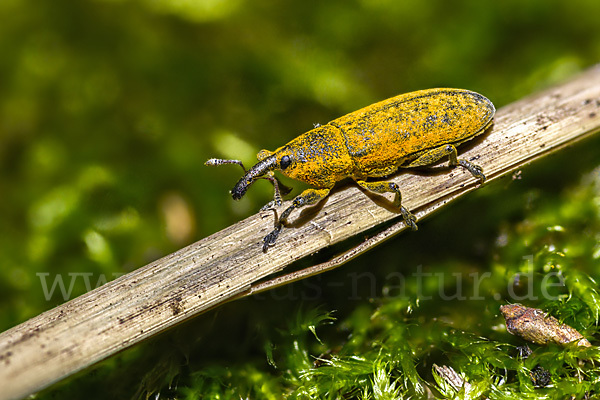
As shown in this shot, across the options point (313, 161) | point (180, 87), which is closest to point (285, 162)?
point (313, 161)

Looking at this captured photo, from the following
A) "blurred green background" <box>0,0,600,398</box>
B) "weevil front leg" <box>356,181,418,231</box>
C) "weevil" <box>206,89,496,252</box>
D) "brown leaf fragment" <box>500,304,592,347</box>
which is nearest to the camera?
"brown leaf fragment" <box>500,304,592,347</box>

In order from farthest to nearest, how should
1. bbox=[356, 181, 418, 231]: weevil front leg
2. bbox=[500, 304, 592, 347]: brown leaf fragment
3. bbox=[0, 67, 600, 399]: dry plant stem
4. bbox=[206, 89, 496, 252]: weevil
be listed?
bbox=[206, 89, 496, 252]: weevil, bbox=[356, 181, 418, 231]: weevil front leg, bbox=[500, 304, 592, 347]: brown leaf fragment, bbox=[0, 67, 600, 399]: dry plant stem

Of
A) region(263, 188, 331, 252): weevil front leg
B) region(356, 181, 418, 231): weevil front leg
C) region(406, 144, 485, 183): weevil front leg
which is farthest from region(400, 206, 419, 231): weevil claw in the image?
region(263, 188, 331, 252): weevil front leg

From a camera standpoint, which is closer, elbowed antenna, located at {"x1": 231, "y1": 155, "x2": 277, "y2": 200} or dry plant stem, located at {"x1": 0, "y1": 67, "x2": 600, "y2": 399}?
dry plant stem, located at {"x1": 0, "y1": 67, "x2": 600, "y2": 399}

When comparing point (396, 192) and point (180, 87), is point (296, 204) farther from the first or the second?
point (180, 87)

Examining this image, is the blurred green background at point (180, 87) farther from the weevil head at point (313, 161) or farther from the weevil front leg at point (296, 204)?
the weevil front leg at point (296, 204)

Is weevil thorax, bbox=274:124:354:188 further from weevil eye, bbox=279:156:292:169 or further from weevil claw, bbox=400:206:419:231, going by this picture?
weevil claw, bbox=400:206:419:231

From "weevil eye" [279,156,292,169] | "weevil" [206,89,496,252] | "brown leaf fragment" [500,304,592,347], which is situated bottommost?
"brown leaf fragment" [500,304,592,347]

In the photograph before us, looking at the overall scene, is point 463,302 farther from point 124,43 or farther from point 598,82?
point 124,43
